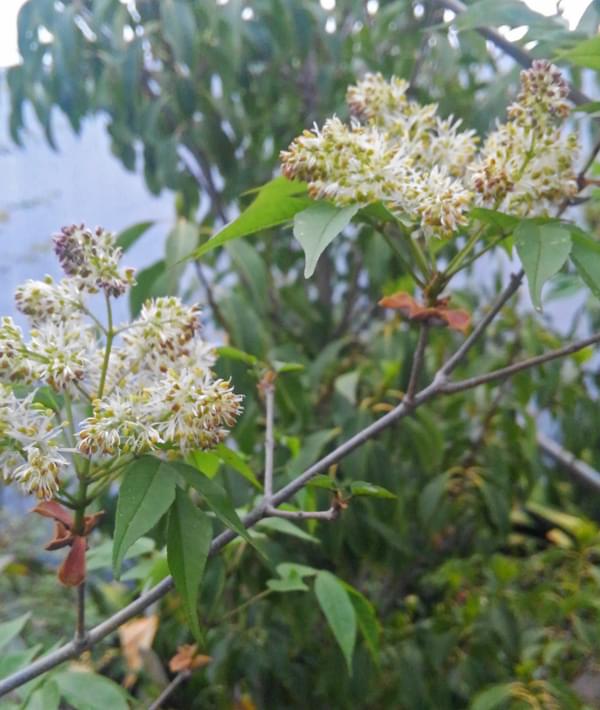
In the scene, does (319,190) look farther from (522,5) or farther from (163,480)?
(522,5)

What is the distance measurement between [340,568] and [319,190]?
683mm

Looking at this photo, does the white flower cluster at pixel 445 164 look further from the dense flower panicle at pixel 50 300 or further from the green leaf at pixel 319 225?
the dense flower panicle at pixel 50 300

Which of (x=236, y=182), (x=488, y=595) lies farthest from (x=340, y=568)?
(x=236, y=182)

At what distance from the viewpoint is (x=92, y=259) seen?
0.38 meters

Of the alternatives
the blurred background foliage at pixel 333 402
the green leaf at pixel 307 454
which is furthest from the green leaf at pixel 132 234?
the green leaf at pixel 307 454

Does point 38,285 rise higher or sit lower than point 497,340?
higher

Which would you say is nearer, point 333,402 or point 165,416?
point 165,416

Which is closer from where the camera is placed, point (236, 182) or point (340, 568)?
point (340, 568)

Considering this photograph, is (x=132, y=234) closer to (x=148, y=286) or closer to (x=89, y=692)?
(x=148, y=286)

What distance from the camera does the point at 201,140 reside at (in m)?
1.07

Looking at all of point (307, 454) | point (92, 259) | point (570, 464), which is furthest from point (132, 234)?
point (570, 464)

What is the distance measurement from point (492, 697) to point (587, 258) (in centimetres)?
63

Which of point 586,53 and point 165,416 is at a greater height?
point 586,53

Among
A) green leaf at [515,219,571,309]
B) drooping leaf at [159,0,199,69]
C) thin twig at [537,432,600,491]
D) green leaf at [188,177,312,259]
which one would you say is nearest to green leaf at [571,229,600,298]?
green leaf at [515,219,571,309]
